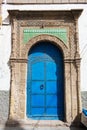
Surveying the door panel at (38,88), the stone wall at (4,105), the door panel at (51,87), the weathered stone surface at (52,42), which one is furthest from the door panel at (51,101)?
the stone wall at (4,105)

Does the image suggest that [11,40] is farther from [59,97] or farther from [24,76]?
[59,97]

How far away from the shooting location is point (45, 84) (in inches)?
381

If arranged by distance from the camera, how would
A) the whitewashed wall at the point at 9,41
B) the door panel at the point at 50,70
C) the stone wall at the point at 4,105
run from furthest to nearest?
1. the door panel at the point at 50,70
2. the whitewashed wall at the point at 9,41
3. the stone wall at the point at 4,105

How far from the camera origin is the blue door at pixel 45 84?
962 cm

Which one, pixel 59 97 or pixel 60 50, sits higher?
pixel 60 50

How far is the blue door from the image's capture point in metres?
9.62

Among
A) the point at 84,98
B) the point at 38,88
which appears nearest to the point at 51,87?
the point at 38,88

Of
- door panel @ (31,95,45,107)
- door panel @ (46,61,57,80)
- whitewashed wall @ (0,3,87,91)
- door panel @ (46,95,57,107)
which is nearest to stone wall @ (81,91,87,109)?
whitewashed wall @ (0,3,87,91)

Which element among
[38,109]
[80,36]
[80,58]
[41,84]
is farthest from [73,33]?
[38,109]

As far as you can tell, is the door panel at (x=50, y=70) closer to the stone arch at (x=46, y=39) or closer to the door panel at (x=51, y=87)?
the door panel at (x=51, y=87)

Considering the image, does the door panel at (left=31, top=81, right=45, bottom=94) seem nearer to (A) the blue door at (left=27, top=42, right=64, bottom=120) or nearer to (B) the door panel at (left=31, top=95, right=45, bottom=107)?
(A) the blue door at (left=27, top=42, right=64, bottom=120)

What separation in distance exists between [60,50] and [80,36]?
0.76 meters

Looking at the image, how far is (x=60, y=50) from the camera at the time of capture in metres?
9.82

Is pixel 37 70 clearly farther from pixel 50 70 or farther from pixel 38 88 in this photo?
pixel 38 88
